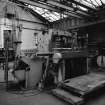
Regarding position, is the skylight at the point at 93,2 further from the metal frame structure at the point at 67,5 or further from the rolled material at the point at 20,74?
the rolled material at the point at 20,74

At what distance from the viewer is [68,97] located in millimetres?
2287

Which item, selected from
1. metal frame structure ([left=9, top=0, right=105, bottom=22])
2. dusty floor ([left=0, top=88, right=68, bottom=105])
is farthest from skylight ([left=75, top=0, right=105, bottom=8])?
dusty floor ([left=0, top=88, right=68, bottom=105])

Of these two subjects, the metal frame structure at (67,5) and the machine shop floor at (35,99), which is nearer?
the machine shop floor at (35,99)

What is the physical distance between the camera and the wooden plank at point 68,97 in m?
2.12

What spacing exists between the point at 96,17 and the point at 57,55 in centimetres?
452

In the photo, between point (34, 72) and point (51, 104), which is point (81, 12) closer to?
point (34, 72)

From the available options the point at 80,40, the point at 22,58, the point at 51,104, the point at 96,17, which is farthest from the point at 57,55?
the point at 96,17

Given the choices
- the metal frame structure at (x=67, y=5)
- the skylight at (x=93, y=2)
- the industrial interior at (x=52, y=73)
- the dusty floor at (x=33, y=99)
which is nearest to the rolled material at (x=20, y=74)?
the industrial interior at (x=52, y=73)

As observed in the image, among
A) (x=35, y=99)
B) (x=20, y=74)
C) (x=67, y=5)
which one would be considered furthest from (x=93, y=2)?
(x=35, y=99)

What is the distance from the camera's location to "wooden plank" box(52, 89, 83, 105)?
2.12m

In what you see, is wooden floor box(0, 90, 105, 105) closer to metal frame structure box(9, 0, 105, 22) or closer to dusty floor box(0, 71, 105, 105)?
dusty floor box(0, 71, 105, 105)

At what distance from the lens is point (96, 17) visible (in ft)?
20.2

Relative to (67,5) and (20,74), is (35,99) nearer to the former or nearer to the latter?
(20,74)

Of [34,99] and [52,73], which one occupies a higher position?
[52,73]
